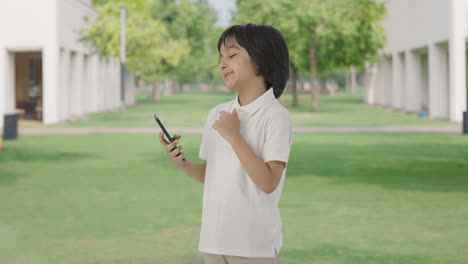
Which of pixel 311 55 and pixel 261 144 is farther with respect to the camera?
pixel 311 55

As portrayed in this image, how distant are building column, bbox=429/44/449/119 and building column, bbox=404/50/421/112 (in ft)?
21.9

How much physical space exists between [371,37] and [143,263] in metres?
38.2

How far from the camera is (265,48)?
3.25 meters

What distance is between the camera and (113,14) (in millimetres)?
46188

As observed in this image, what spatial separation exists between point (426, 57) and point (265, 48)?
46.3 m

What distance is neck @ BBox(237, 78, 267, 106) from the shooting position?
3.31 metres

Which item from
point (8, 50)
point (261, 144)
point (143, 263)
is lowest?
point (143, 263)

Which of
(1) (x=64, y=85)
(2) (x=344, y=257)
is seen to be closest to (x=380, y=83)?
(1) (x=64, y=85)

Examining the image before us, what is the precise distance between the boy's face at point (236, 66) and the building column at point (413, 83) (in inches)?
1717

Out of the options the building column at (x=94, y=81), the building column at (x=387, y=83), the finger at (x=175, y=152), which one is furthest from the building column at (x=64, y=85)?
the finger at (x=175, y=152)

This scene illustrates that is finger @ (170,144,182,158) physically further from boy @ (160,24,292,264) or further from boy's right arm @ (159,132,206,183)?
boy @ (160,24,292,264)

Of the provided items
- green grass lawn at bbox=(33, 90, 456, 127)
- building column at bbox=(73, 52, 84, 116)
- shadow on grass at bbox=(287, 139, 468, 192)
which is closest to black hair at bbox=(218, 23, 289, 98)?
shadow on grass at bbox=(287, 139, 468, 192)

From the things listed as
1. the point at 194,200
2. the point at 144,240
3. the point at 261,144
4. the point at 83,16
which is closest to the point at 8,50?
the point at 83,16

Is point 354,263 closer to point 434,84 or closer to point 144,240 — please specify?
point 144,240
